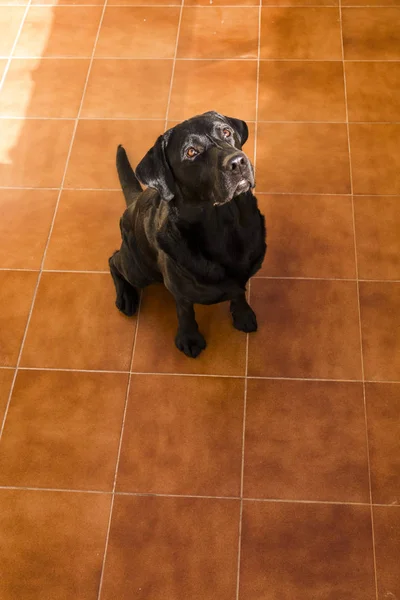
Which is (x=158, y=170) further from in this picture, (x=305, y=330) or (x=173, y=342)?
(x=305, y=330)

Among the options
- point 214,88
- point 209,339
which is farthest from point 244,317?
point 214,88

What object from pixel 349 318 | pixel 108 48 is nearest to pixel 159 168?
pixel 349 318

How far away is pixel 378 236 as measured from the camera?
288 centimetres

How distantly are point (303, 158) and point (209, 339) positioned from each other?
43.0 inches

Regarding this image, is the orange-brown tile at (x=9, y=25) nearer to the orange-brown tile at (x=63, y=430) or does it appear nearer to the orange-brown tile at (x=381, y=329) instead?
the orange-brown tile at (x=63, y=430)

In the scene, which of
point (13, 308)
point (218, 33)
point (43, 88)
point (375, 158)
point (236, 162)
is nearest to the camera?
point (236, 162)

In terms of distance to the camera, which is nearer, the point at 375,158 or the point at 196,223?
the point at 196,223

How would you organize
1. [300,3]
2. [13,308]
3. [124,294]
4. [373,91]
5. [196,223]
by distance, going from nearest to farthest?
[196,223], [124,294], [13,308], [373,91], [300,3]

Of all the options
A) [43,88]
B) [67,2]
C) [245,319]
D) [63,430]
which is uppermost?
[67,2]

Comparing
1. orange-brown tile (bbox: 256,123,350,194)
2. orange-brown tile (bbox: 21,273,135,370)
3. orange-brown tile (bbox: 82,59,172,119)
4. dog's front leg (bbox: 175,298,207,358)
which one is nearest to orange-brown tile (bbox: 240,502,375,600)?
dog's front leg (bbox: 175,298,207,358)

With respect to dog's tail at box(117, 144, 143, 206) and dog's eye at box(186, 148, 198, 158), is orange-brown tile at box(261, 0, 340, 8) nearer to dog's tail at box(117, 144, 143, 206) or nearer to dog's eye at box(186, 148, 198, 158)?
dog's tail at box(117, 144, 143, 206)

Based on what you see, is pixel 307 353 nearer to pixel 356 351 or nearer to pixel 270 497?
pixel 356 351

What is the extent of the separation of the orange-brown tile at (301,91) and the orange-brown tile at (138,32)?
1.94 feet

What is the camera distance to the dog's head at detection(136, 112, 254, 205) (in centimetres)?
186
